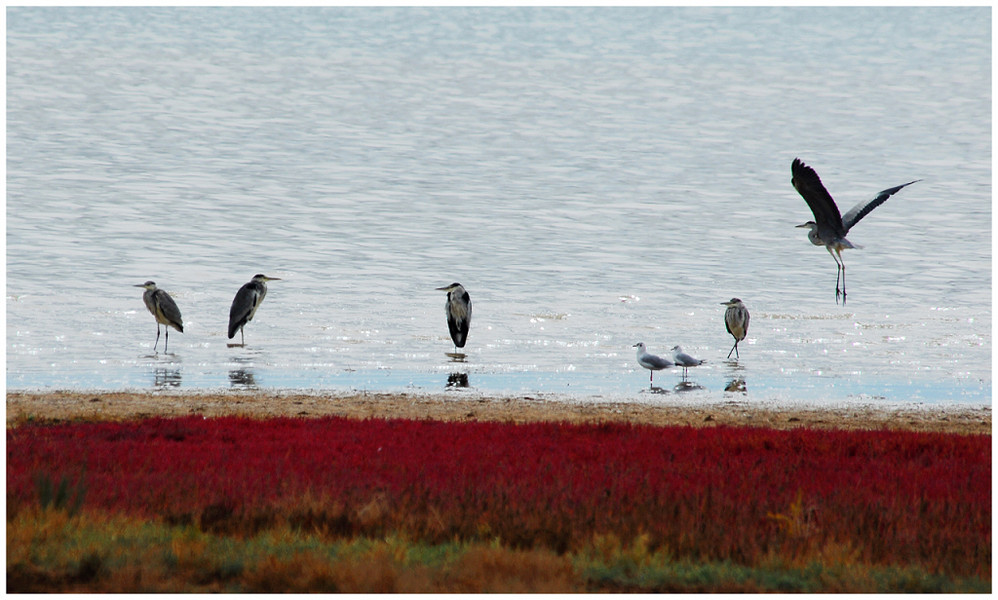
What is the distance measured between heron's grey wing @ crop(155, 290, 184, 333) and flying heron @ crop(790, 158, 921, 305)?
455 inches

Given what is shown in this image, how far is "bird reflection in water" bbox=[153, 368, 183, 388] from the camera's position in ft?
50.5

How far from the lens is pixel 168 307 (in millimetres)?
20781

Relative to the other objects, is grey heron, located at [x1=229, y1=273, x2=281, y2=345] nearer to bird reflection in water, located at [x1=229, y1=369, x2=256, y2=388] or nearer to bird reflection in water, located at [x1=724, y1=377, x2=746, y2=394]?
bird reflection in water, located at [x1=229, y1=369, x2=256, y2=388]

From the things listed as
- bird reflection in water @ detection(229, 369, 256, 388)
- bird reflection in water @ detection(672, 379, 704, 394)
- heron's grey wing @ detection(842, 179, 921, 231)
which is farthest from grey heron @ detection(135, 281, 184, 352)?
heron's grey wing @ detection(842, 179, 921, 231)

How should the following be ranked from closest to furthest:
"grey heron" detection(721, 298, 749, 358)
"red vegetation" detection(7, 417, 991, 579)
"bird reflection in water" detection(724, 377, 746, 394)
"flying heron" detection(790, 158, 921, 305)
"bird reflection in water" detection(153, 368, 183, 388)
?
"red vegetation" detection(7, 417, 991, 579)
"flying heron" detection(790, 158, 921, 305)
"bird reflection in water" detection(153, 368, 183, 388)
"bird reflection in water" detection(724, 377, 746, 394)
"grey heron" detection(721, 298, 749, 358)

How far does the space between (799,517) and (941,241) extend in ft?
169

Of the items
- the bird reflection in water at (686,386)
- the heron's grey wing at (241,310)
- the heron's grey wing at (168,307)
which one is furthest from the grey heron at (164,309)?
the bird reflection in water at (686,386)

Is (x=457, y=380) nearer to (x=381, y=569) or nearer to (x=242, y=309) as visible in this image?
(x=242, y=309)

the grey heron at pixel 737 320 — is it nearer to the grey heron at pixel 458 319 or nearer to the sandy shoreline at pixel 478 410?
the grey heron at pixel 458 319

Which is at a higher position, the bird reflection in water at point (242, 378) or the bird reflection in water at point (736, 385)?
the bird reflection in water at point (736, 385)

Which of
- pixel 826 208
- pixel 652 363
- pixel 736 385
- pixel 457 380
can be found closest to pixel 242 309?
pixel 457 380

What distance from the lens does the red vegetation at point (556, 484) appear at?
6285 millimetres

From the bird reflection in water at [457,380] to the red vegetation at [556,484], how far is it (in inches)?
226

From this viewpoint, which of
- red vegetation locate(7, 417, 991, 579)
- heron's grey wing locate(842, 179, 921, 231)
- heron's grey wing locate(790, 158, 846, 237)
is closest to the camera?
red vegetation locate(7, 417, 991, 579)
